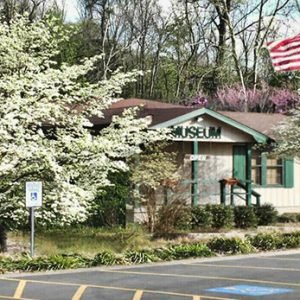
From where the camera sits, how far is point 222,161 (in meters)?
26.8

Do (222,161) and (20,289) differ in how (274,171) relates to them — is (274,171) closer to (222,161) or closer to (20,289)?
(222,161)

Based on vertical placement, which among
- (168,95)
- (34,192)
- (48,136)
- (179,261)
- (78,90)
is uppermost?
(168,95)

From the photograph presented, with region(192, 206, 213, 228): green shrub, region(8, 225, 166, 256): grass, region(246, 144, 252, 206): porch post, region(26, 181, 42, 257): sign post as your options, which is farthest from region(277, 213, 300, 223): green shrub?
region(26, 181, 42, 257): sign post

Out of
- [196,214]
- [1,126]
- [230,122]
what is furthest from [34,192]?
[230,122]

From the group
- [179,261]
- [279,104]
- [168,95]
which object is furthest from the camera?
[168,95]

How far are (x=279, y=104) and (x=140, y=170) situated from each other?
24.4 meters

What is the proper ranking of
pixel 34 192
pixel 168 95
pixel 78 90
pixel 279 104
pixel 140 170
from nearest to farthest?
pixel 34 192, pixel 78 90, pixel 140 170, pixel 279 104, pixel 168 95

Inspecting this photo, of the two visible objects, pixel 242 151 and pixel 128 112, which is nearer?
pixel 128 112

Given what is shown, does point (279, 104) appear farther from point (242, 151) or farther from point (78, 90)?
point (78, 90)

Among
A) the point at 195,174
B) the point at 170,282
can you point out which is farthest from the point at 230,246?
the point at 195,174

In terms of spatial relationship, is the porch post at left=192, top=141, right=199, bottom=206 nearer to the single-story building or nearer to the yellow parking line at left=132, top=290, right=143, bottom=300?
the single-story building

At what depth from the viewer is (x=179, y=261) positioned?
16859 millimetres

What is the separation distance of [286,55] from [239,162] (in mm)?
6160

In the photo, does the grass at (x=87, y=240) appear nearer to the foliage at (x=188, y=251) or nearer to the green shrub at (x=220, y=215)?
the foliage at (x=188, y=251)
